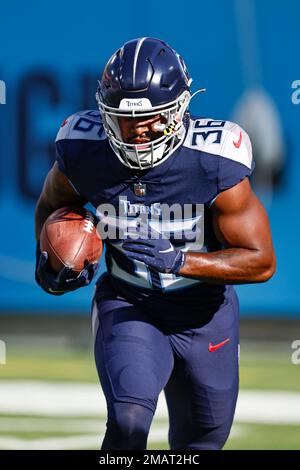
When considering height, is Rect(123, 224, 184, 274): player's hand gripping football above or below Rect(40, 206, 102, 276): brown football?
below

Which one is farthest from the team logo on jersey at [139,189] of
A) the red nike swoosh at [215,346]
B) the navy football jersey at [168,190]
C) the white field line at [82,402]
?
the white field line at [82,402]

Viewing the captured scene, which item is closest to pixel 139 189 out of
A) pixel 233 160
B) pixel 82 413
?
pixel 233 160

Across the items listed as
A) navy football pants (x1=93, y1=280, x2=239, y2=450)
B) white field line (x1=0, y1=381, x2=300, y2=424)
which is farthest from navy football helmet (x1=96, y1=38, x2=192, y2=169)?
white field line (x1=0, y1=381, x2=300, y2=424)

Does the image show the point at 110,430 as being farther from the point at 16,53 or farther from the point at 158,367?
the point at 16,53

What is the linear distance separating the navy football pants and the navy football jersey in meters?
0.08

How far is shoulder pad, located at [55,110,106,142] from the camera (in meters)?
4.04

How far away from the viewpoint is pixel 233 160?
388 cm

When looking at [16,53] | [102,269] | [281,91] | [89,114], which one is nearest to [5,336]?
[102,269]

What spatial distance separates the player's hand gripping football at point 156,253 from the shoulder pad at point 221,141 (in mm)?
402

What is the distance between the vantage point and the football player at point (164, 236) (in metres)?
3.79

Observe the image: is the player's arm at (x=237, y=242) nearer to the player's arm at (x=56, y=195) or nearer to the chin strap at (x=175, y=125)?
the chin strap at (x=175, y=125)

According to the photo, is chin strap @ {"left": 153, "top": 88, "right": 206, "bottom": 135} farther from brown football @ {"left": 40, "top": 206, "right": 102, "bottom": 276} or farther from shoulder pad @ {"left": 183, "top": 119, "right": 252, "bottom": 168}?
brown football @ {"left": 40, "top": 206, "right": 102, "bottom": 276}

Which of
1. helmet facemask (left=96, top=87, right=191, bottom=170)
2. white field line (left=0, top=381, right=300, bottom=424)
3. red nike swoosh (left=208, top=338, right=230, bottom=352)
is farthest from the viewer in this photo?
white field line (left=0, top=381, right=300, bottom=424)

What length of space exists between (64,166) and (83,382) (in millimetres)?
2864
